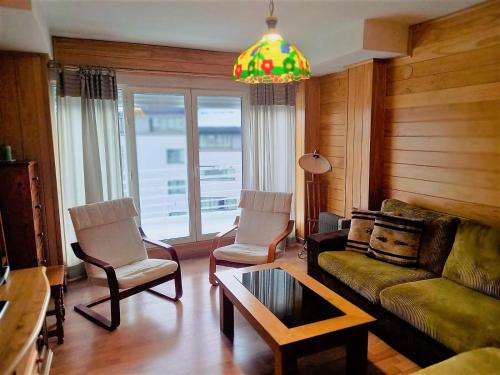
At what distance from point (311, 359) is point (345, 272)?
754mm

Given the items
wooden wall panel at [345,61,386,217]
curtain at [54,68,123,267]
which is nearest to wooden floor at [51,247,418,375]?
curtain at [54,68,123,267]

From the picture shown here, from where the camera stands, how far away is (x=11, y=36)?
96.3 inches

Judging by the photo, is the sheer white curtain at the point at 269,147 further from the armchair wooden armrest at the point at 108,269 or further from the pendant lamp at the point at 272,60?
the pendant lamp at the point at 272,60

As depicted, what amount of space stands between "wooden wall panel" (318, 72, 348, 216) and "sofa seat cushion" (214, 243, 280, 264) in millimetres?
1250

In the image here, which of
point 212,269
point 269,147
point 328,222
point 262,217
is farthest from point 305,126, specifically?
point 212,269

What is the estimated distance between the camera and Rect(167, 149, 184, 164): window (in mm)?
4043

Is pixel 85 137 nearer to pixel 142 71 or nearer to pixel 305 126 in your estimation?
pixel 142 71

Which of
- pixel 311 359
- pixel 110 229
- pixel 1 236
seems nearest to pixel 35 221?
pixel 1 236

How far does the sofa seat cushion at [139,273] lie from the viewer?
8.94 ft

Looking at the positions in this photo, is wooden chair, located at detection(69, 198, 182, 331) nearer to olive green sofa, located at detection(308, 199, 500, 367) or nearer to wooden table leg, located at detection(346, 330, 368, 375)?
olive green sofa, located at detection(308, 199, 500, 367)

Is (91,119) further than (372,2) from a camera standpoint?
Yes

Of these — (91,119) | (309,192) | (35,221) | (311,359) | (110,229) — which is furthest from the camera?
(309,192)

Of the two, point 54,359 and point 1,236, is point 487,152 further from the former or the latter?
point 1,236

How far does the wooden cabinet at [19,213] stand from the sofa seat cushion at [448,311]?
2671mm
